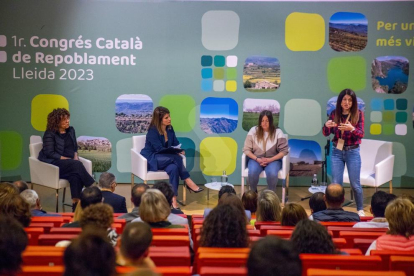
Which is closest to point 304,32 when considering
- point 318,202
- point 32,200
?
point 318,202

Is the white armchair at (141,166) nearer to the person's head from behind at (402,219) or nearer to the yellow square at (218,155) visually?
the yellow square at (218,155)

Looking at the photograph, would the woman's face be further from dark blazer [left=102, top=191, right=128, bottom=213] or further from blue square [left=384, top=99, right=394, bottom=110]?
dark blazer [left=102, top=191, right=128, bottom=213]

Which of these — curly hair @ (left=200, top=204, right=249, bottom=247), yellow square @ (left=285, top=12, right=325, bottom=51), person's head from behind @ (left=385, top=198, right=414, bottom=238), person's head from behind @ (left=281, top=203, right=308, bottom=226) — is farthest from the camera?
yellow square @ (left=285, top=12, right=325, bottom=51)

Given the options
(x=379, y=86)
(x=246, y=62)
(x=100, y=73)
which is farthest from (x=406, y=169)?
(x=100, y=73)

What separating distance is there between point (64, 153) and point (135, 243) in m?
4.58

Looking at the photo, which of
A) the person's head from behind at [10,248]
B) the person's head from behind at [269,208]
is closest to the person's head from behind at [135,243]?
the person's head from behind at [10,248]

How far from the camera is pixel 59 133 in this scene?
710 centimetres

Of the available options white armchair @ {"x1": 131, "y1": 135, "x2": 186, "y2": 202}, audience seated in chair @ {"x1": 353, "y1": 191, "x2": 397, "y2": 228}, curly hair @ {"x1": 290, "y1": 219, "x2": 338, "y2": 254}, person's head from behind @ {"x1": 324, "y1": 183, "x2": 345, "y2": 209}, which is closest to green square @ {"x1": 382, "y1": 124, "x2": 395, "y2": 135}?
white armchair @ {"x1": 131, "y1": 135, "x2": 186, "y2": 202}

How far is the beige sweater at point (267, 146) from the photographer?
7.39m

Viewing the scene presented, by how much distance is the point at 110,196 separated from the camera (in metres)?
5.54

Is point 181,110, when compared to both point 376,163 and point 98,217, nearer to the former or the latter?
point 376,163

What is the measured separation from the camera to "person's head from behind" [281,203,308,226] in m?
4.21

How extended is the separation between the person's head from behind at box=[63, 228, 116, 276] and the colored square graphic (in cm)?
610

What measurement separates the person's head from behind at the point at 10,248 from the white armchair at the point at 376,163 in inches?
206
